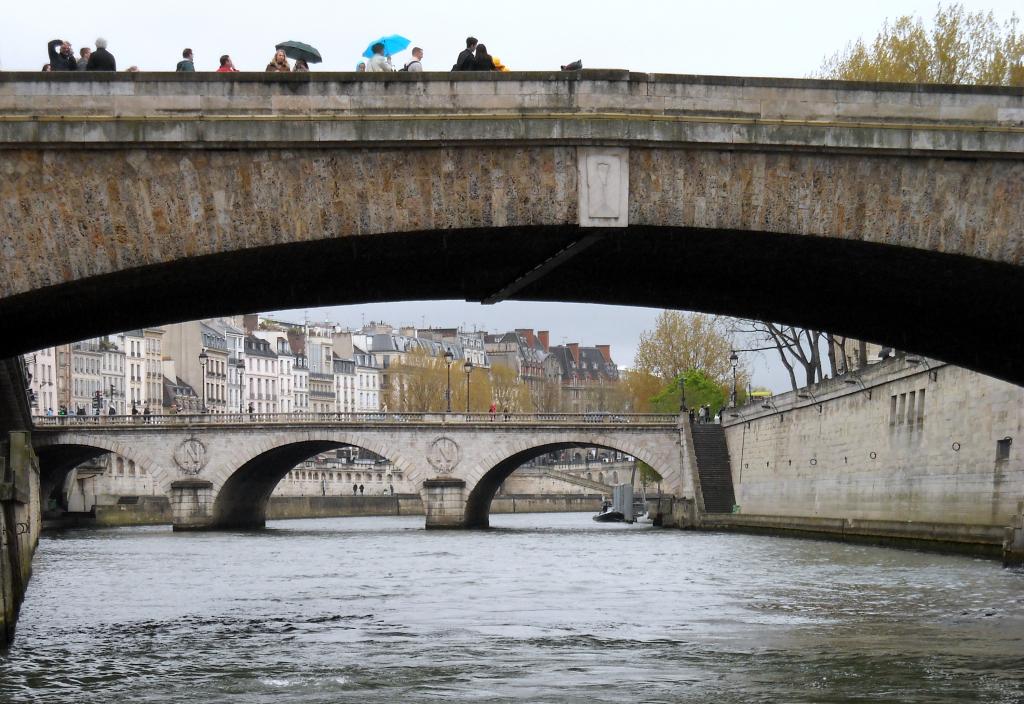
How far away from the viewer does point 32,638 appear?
72.9 feet

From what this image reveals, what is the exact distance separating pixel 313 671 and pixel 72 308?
4931mm

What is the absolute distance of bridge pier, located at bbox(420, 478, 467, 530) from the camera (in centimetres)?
7338

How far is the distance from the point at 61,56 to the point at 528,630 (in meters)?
10.6

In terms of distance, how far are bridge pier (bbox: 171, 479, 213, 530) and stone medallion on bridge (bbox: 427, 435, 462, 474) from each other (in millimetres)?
9651

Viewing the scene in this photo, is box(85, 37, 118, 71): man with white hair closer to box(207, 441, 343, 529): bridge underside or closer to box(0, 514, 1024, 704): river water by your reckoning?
box(0, 514, 1024, 704): river water

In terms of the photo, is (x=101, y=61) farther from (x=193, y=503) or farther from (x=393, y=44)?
(x=193, y=503)

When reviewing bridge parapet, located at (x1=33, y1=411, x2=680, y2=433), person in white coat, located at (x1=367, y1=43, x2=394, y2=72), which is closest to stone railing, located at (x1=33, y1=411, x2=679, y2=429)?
bridge parapet, located at (x1=33, y1=411, x2=680, y2=433)

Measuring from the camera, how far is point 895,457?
1788 inches

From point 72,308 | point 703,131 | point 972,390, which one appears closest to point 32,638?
point 72,308

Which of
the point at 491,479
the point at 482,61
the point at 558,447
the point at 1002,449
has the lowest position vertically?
the point at 491,479

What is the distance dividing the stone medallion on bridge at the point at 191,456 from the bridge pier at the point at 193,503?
2.25 ft

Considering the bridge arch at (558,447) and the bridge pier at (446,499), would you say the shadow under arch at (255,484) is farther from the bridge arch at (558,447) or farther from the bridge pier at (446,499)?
the bridge arch at (558,447)

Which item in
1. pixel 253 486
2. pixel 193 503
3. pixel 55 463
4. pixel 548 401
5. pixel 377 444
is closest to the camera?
pixel 193 503

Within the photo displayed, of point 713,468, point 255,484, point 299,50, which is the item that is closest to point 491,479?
point 713,468
